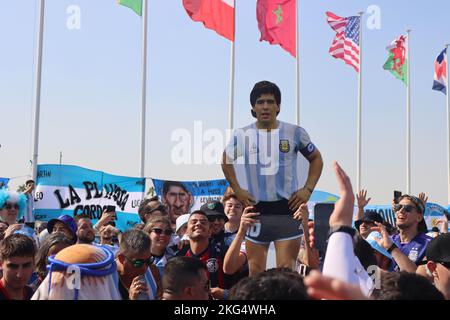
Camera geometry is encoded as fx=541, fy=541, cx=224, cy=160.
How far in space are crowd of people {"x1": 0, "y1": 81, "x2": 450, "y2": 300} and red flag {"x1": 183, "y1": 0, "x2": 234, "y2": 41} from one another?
25.2 ft

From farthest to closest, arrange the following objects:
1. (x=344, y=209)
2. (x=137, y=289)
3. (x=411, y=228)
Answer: (x=411, y=228) < (x=137, y=289) < (x=344, y=209)

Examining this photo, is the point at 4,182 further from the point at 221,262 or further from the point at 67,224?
the point at 221,262

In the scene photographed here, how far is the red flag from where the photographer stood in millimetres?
12156

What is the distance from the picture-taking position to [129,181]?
1018cm

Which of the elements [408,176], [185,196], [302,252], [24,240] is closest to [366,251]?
[302,252]

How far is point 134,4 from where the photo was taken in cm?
1316

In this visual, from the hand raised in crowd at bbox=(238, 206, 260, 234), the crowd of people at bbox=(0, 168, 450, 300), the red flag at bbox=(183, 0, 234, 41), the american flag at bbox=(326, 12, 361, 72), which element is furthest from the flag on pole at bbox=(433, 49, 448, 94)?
the hand raised in crowd at bbox=(238, 206, 260, 234)

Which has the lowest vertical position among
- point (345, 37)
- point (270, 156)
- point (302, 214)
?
Answer: point (302, 214)

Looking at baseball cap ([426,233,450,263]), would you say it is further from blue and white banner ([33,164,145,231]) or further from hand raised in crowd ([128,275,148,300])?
blue and white banner ([33,164,145,231])

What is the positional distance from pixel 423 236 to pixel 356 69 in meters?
13.3

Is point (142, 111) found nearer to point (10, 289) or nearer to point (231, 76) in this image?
point (231, 76)

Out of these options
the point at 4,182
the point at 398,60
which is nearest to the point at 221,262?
the point at 4,182

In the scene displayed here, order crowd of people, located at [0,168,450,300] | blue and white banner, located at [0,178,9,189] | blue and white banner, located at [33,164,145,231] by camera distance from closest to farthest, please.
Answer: crowd of people, located at [0,168,450,300]
blue and white banner, located at [33,164,145,231]
blue and white banner, located at [0,178,9,189]

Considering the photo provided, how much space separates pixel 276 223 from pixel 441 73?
18878 millimetres
